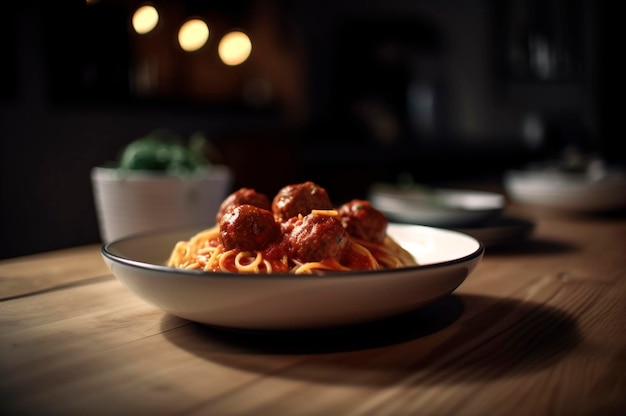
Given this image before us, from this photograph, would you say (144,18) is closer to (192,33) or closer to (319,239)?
(192,33)

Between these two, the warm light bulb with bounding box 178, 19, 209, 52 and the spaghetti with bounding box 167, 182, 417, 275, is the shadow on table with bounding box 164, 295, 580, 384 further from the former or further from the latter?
the warm light bulb with bounding box 178, 19, 209, 52

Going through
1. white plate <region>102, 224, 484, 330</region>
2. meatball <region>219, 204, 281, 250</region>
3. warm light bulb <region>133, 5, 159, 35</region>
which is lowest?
white plate <region>102, 224, 484, 330</region>

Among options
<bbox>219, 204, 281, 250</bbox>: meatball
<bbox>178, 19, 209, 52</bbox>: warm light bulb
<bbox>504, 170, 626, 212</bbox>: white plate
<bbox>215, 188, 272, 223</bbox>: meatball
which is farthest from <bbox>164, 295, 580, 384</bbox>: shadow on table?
<bbox>178, 19, 209, 52</bbox>: warm light bulb

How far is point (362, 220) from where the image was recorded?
901 millimetres

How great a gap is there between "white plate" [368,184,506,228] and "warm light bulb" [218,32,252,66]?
867mm

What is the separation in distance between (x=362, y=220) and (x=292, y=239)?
0.15 metres

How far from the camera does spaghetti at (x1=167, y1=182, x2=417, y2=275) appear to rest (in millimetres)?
771

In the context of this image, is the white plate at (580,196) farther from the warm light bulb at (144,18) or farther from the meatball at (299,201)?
the warm light bulb at (144,18)

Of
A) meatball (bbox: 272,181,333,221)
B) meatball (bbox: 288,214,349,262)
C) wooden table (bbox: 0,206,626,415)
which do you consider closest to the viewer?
wooden table (bbox: 0,206,626,415)

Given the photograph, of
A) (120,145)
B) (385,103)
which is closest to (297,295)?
(120,145)

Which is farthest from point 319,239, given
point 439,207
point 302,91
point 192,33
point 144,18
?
point 302,91

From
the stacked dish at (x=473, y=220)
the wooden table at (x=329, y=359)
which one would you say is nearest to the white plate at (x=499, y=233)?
the stacked dish at (x=473, y=220)

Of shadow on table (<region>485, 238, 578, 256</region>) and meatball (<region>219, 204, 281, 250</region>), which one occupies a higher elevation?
meatball (<region>219, 204, 281, 250</region>)

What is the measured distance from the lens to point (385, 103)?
6555mm
